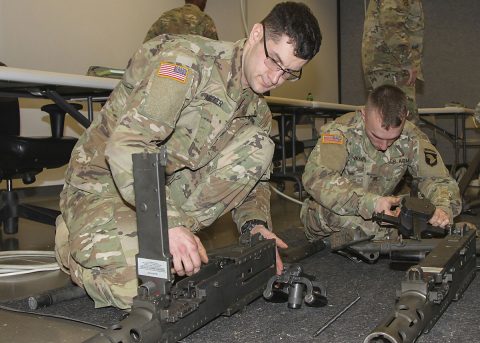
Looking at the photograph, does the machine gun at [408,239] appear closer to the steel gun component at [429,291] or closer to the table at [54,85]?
the steel gun component at [429,291]

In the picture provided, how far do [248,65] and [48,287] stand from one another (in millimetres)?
1029

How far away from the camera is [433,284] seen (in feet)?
4.48

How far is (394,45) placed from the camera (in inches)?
147

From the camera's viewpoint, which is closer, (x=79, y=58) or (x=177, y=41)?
(x=177, y=41)

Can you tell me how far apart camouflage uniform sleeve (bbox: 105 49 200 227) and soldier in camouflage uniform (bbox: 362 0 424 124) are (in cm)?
251

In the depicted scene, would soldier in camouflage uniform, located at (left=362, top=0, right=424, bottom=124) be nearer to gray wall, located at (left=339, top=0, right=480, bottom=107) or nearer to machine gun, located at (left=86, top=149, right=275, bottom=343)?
machine gun, located at (left=86, top=149, right=275, bottom=343)

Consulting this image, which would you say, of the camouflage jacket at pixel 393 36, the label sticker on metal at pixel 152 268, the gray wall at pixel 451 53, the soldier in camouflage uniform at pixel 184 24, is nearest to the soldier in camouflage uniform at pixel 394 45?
the camouflage jacket at pixel 393 36

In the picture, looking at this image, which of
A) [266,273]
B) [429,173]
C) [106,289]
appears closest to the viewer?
[106,289]

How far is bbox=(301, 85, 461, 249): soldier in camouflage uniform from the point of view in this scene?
2.28 meters

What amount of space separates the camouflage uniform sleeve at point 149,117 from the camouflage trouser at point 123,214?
22 centimetres

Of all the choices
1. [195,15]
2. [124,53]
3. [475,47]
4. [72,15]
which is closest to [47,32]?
[72,15]

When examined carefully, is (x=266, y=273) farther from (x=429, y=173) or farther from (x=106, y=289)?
(x=429, y=173)

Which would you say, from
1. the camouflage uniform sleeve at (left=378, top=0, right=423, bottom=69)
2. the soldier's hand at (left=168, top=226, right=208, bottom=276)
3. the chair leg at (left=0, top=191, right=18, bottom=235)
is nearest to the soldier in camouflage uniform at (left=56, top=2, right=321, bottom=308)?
the soldier's hand at (left=168, top=226, right=208, bottom=276)

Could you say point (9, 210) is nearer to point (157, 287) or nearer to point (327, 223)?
point (327, 223)
